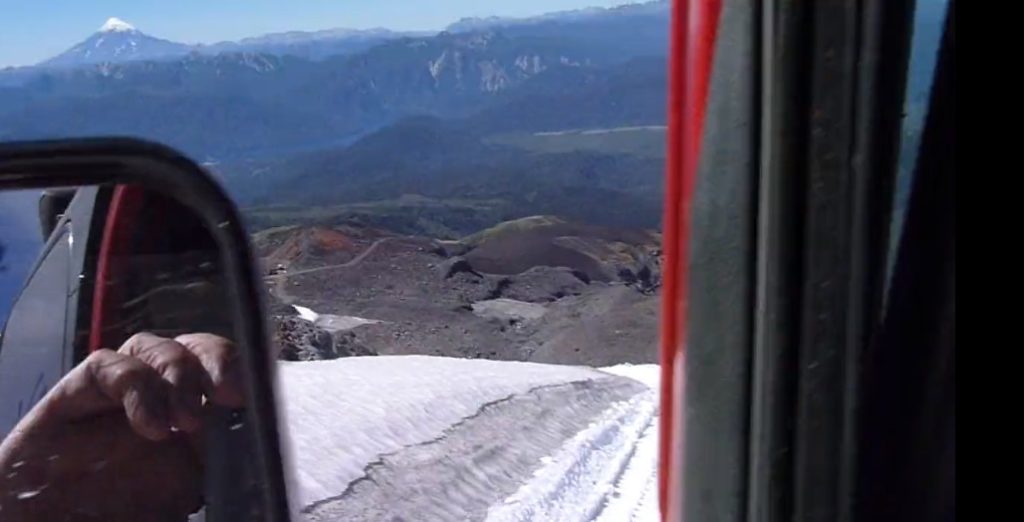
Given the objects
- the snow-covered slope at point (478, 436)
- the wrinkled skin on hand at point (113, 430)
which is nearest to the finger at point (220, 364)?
the wrinkled skin on hand at point (113, 430)

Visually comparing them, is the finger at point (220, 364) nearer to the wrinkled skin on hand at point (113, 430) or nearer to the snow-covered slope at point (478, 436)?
the wrinkled skin on hand at point (113, 430)

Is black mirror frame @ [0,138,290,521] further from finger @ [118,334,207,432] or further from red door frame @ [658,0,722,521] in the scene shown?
red door frame @ [658,0,722,521]

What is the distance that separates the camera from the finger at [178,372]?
5.15 ft

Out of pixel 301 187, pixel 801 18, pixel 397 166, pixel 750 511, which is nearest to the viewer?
pixel 801 18

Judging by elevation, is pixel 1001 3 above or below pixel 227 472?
above

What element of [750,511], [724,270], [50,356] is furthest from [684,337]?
[50,356]

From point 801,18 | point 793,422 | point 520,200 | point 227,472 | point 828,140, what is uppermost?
point 801,18

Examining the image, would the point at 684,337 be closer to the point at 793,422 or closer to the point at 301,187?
the point at 793,422

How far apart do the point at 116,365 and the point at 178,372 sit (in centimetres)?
7

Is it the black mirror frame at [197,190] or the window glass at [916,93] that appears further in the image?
the black mirror frame at [197,190]

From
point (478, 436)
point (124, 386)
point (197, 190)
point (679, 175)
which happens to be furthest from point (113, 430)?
point (478, 436)

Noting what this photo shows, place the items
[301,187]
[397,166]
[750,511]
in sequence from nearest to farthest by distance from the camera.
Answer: [750,511] < [301,187] < [397,166]

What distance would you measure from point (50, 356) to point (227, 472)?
0.26m

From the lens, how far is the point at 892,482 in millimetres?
1438
